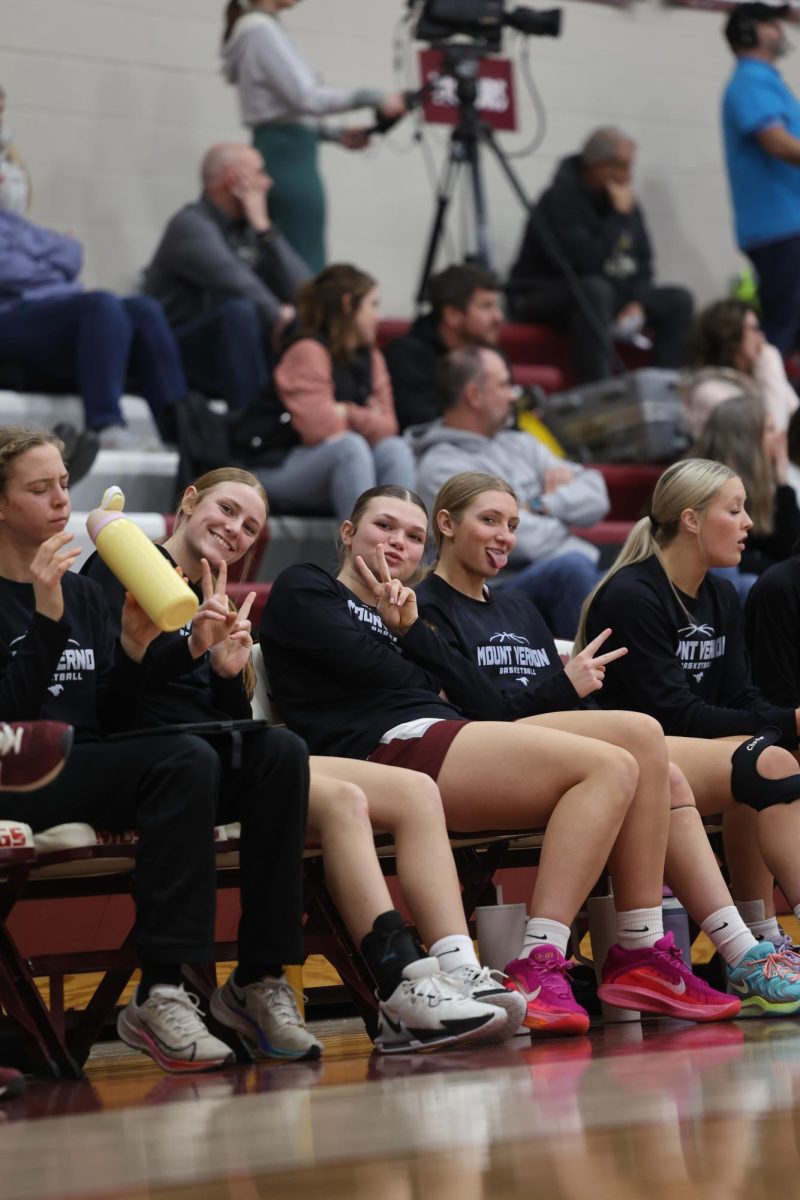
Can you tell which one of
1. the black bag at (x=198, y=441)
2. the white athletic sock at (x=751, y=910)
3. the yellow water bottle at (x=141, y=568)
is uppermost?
the yellow water bottle at (x=141, y=568)

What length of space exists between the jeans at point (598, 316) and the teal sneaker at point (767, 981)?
395 centimetres

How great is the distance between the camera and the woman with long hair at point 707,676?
3.22 metres

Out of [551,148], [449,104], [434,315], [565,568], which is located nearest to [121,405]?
[434,315]

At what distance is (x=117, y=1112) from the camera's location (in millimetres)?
2164

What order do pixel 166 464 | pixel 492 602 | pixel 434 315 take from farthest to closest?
pixel 434 315
pixel 166 464
pixel 492 602

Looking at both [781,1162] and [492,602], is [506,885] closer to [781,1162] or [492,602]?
[492,602]

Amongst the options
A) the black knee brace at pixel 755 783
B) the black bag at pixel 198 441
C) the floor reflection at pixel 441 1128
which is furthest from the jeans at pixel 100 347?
the floor reflection at pixel 441 1128

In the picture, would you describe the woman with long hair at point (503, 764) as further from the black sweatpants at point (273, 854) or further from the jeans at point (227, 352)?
the jeans at point (227, 352)

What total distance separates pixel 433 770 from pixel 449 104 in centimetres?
483

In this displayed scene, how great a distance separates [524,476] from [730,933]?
2.24 m

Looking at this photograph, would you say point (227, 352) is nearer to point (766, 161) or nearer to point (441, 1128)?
point (766, 161)

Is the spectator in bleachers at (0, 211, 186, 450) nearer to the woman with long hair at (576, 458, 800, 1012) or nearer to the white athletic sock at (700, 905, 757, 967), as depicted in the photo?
the woman with long hair at (576, 458, 800, 1012)

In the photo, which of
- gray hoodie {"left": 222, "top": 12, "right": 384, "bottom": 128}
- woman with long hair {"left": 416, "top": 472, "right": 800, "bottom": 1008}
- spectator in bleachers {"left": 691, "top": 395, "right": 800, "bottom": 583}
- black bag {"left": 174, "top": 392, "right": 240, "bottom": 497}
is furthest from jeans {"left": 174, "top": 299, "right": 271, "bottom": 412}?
woman with long hair {"left": 416, "top": 472, "right": 800, "bottom": 1008}

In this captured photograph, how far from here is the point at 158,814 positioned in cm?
257
